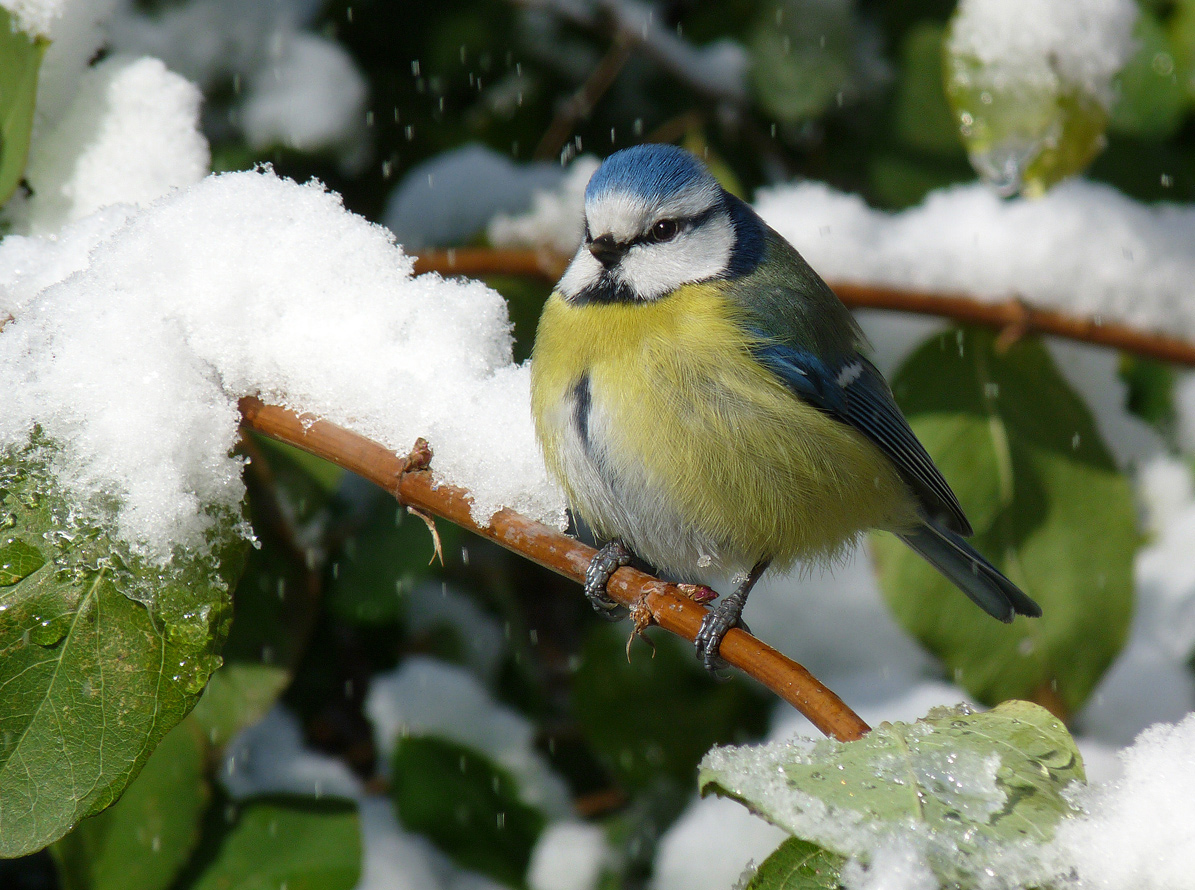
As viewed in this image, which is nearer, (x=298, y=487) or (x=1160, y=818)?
(x=1160, y=818)

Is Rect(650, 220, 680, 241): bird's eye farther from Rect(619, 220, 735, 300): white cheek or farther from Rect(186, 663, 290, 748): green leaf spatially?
Rect(186, 663, 290, 748): green leaf

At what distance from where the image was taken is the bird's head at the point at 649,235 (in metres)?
1.61

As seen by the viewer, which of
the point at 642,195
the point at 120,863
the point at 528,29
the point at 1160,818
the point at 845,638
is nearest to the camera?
the point at 1160,818

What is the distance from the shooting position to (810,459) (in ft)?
4.83

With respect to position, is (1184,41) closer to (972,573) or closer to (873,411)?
(873,411)

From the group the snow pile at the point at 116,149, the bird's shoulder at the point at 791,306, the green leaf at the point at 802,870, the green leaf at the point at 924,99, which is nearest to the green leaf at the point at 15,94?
the snow pile at the point at 116,149

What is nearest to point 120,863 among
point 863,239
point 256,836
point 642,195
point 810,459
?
point 256,836

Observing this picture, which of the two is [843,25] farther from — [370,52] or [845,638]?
[845,638]

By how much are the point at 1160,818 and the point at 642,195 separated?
1169 mm

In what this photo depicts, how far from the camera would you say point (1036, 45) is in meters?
1.54

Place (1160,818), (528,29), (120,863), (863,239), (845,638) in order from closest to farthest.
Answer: (1160,818) < (120,863) < (863,239) < (845,638) < (528,29)

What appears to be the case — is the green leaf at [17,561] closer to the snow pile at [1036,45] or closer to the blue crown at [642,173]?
the blue crown at [642,173]

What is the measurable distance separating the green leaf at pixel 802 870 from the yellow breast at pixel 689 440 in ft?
2.23

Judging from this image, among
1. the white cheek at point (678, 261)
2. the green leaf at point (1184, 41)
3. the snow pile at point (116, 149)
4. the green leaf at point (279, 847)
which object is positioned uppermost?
the green leaf at point (1184, 41)
